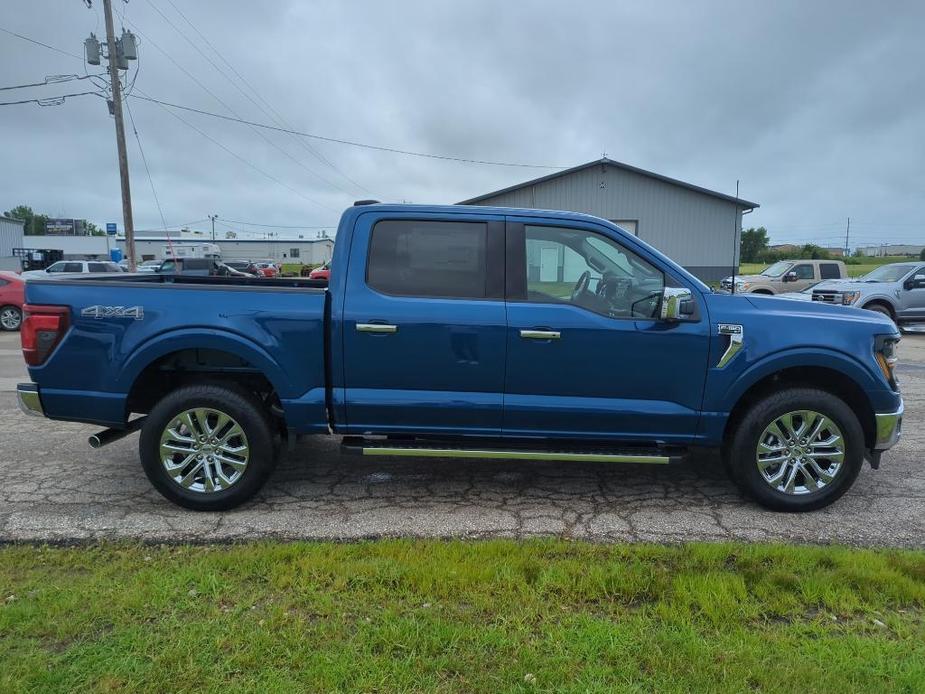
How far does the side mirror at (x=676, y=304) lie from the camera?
3.68 meters

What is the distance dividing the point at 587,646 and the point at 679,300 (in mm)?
2085

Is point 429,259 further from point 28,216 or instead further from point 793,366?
point 28,216

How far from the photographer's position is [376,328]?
152 inches

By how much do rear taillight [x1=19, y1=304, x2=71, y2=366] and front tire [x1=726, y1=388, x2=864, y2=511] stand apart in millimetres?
4404

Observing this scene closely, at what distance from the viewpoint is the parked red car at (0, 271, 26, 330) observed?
50.0 feet

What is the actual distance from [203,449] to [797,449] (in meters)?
3.88

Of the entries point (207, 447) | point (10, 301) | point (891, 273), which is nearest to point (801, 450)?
point (207, 447)

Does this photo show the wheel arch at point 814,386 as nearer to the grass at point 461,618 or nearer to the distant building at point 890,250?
the grass at point 461,618

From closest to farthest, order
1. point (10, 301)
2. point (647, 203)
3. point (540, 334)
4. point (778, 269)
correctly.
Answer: point (540, 334)
point (10, 301)
point (778, 269)
point (647, 203)

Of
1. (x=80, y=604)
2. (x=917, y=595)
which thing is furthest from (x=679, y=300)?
(x=80, y=604)

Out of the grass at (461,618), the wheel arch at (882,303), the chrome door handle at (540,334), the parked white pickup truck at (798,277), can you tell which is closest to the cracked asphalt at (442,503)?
the grass at (461,618)

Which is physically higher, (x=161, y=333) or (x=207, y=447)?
(x=161, y=333)

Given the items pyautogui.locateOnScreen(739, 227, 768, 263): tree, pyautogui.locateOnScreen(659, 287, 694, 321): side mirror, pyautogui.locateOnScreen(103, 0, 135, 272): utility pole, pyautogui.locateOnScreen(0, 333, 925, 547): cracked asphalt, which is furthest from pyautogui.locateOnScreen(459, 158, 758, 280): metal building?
pyautogui.locateOnScreen(739, 227, 768, 263): tree

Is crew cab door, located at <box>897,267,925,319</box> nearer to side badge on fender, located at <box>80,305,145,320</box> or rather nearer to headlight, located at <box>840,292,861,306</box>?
headlight, located at <box>840,292,861,306</box>
